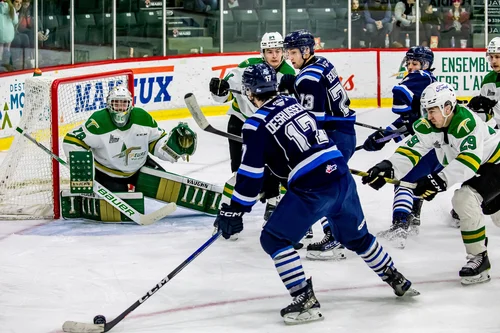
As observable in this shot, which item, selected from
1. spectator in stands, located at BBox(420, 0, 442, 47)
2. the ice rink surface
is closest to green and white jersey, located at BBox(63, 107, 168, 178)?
the ice rink surface

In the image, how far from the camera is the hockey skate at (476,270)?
13.9ft

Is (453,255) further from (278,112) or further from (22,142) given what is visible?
(22,142)

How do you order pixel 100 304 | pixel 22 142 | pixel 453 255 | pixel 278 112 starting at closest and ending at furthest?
pixel 278 112 → pixel 100 304 → pixel 453 255 → pixel 22 142

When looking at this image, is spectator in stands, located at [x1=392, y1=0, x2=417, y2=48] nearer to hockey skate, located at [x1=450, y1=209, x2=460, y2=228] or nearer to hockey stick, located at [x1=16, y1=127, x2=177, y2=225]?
hockey skate, located at [x1=450, y1=209, x2=460, y2=228]

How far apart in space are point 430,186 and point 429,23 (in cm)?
786

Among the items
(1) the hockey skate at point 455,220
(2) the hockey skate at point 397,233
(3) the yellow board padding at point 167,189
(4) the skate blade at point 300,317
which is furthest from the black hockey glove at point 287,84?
(4) the skate blade at point 300,317

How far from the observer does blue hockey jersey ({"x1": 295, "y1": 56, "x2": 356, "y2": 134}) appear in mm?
4676

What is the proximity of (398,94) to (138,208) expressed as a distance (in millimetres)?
1578

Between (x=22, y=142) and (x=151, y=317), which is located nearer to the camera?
(x=151, y=317)

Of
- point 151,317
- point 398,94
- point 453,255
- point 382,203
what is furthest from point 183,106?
point 151,317

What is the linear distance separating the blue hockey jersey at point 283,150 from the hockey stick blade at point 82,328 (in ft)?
2.18

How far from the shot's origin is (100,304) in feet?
13.2

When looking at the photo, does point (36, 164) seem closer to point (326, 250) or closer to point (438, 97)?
point (326, 250)

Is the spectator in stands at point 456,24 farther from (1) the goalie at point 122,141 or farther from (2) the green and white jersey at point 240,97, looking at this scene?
(1) the goalie at point 122,141
